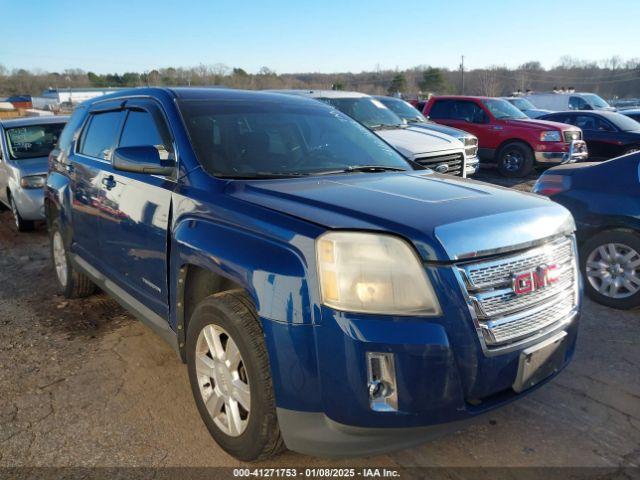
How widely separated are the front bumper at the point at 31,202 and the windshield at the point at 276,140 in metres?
5.17

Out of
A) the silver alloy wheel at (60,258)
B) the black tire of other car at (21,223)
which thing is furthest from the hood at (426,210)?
the black tire of other car at (21,223)

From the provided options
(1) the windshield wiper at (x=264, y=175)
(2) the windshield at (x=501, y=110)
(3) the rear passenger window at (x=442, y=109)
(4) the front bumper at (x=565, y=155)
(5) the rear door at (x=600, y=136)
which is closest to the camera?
(1) the windshield wiper at (x=264, y=175)

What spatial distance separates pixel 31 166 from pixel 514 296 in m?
7.46

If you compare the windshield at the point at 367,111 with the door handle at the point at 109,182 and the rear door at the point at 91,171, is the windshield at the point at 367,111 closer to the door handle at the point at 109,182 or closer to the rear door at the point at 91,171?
the rear door at the point at 91,171

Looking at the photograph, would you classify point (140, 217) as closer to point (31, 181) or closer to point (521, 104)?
point (31, 181)

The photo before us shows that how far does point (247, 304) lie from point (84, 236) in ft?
7.75

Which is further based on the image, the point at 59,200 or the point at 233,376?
the point at 59,200

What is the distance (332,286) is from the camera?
6.57ft

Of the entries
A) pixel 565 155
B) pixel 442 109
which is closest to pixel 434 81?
pixel 442 109

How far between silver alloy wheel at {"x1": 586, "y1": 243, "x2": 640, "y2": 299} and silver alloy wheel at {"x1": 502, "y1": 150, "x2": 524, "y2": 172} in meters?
7.79

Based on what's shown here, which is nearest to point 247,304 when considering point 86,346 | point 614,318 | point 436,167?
point 86,346

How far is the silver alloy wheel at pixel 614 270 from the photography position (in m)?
4.31

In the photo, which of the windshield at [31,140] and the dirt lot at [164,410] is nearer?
the dirt lot at [164,410]

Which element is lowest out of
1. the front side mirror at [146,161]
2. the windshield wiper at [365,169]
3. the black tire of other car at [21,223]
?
the black tire of other car at [21,223]
